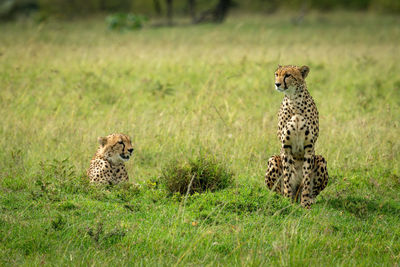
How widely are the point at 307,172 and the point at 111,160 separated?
2024mm

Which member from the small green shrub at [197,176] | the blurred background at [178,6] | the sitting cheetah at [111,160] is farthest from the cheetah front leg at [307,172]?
the blurred background at [178,6]

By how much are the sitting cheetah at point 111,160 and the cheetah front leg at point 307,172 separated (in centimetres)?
176

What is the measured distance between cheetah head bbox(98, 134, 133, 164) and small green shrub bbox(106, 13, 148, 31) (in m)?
16.3

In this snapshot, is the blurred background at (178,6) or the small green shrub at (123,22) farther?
the blurred background at (178,6)

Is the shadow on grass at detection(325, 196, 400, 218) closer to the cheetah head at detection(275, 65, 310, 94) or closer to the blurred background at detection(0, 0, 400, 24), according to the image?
the cheetah head at detection(275, 65, 310, 94)

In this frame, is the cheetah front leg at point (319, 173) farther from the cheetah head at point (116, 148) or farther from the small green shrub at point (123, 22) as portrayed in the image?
the small green shrub at point (123, 22)

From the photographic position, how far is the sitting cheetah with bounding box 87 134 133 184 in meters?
5.68

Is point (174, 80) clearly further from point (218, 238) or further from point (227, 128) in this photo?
point (218, 238)

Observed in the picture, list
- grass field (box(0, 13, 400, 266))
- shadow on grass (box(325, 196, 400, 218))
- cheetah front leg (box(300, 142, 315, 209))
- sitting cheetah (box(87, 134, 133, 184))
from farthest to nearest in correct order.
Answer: sitting cheetah (box(87, 134, 133, 184)), cheetah front leg (box(300, 142, 315, 209)), shadow on grass (box(325, 196, 400, 218)), grass field (box(0, 13, 400, 266))

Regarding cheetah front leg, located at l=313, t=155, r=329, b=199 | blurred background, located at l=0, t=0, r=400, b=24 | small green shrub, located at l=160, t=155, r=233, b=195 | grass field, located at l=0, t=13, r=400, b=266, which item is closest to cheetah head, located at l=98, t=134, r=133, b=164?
grass field, located at l=0, t=13, r=400, b=266

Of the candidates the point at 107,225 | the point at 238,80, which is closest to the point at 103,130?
the point at 107,225

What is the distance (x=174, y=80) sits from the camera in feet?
36.1

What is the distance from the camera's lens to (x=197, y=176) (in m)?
5.38

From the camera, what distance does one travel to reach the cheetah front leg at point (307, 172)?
5035mm
